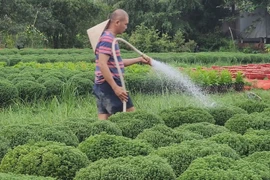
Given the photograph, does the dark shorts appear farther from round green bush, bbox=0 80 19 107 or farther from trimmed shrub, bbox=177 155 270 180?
round green bush, bbox=0 80 19 107

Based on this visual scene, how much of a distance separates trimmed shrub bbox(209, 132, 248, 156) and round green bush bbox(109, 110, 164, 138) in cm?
95

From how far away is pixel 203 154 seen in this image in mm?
3898

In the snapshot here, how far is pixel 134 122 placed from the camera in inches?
203

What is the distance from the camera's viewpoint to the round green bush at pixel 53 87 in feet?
31.4

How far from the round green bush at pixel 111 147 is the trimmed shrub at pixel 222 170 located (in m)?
0.60

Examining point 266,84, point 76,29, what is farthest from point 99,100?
point 76,29

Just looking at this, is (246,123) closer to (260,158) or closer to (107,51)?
(260,158)

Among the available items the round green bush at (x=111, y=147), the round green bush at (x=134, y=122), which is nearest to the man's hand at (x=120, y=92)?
the round green bush at (x=134, y=122)

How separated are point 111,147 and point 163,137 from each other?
0.57 metres

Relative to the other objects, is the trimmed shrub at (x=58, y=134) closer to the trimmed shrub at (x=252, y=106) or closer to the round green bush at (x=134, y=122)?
the round green bush at (x=134, y=122)

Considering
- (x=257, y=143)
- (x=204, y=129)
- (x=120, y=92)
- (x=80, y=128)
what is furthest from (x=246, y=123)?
(x=80, y=128)

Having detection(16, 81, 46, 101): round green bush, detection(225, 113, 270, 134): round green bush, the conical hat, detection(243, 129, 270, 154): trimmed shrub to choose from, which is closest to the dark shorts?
the conical hat

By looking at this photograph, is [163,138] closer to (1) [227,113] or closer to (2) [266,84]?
(1) [227,113]

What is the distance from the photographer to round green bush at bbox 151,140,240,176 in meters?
3.83
